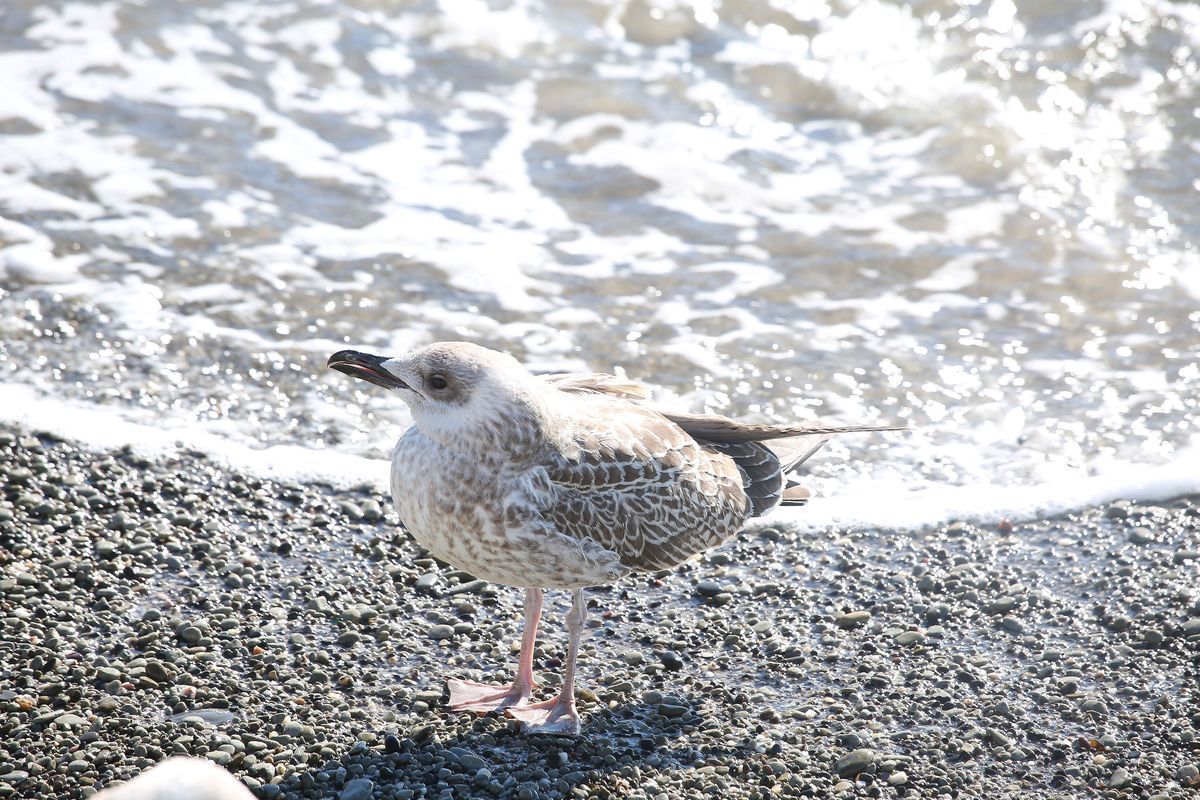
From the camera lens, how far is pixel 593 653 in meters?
5.49

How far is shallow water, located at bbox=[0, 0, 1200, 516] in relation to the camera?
7.61 meters

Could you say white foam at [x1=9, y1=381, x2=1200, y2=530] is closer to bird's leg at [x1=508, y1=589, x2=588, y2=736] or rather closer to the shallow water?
the shallow water

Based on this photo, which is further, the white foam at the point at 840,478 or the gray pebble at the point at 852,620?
the white foam at the point at 840,478

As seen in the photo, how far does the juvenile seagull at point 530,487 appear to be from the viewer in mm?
4770

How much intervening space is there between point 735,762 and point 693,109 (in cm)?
795

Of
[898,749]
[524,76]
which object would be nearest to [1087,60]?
[524,76]

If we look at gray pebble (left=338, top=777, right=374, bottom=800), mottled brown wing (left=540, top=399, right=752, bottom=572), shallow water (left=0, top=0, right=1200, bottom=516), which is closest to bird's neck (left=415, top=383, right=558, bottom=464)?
mottled brown wing (left=540, top=399, right=752, bottom=572)

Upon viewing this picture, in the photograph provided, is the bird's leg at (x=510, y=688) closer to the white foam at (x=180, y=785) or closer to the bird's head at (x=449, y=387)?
the bird's head at (x=449, y=387)

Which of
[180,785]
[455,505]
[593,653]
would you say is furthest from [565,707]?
[180,785]

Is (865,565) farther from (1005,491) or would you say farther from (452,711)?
(452,711)

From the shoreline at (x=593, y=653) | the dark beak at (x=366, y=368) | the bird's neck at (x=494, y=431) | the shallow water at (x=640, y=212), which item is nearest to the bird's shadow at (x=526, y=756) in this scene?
the shoreline at (x=593, y=653)

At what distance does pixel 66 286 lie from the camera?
321 inches

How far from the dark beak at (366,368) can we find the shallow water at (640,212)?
7.16 ft

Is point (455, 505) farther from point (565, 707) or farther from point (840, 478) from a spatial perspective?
point (840, 478)
